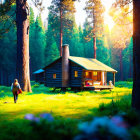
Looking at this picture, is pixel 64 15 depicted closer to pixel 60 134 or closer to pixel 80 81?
pixel 80 81

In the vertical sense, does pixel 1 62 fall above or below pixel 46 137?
above

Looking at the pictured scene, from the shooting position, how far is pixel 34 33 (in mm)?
61031

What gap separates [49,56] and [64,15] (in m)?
15.4

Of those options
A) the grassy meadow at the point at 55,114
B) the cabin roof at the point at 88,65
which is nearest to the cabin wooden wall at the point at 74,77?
the cabin roof at the point at 88,65

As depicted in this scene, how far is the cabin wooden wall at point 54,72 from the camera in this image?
26.3m

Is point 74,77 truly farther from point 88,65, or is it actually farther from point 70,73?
point 88,65

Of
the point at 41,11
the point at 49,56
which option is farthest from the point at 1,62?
the point at 41,11

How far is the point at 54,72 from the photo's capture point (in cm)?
2725

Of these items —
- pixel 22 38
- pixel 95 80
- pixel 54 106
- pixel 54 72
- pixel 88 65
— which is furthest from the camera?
pixel 95 80

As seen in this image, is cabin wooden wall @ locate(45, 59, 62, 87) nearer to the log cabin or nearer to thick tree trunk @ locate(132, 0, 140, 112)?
the log cabin

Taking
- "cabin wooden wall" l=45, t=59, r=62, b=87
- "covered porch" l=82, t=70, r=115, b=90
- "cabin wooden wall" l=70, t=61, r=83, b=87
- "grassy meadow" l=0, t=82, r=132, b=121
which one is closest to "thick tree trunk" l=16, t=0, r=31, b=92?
"grassy meadow" l=0, t=82, r=132, b=121

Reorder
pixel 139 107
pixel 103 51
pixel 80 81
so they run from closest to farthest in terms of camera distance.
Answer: pixel 139 107, pixel 80 81, pixel 103 51

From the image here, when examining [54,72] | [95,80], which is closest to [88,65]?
[95,80]

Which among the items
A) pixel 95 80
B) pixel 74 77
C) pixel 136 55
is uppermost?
pixel 136 55
